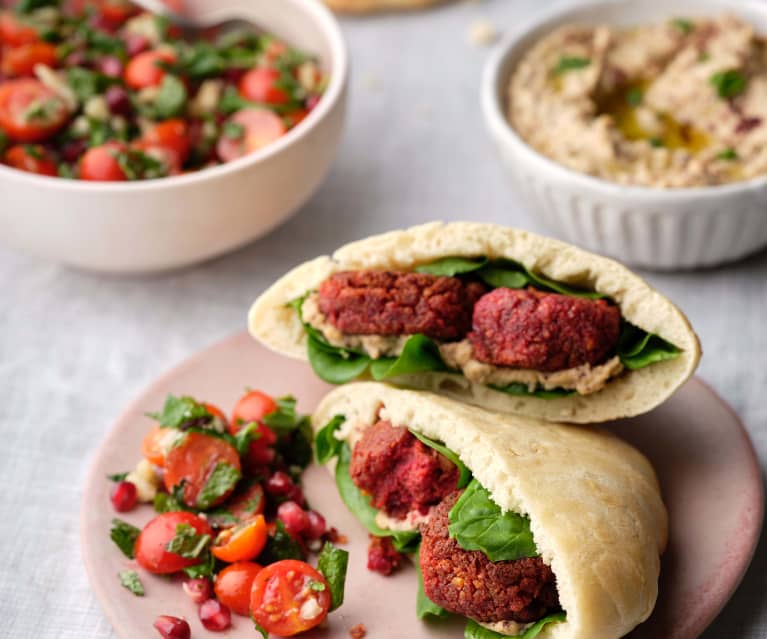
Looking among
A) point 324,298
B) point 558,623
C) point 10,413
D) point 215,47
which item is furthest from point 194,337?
point 558,623

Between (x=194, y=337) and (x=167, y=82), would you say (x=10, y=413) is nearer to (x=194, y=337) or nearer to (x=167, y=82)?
(x=194, y=337)

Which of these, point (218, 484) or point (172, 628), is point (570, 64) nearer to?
point (218, 484)

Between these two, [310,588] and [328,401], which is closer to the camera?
[310,588]

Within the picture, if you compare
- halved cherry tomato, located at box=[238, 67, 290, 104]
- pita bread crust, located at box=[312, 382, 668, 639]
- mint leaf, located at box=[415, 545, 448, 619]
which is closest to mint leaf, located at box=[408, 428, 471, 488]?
pita bread crust, located at box=[312, 382, 668, 639]

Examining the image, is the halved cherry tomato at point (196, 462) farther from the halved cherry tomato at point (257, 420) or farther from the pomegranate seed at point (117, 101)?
the pomegranate seed at point (117, 101)

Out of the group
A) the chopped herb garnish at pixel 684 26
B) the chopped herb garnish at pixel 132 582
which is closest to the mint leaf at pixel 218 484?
the chopped herb garnish at pixel 132 582

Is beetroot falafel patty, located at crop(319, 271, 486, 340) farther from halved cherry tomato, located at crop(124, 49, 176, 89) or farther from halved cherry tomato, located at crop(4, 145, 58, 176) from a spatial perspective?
halved cherry tomato, located at crop(124, 49, 176, 89)

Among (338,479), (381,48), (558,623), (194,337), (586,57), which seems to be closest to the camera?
(558,623)
